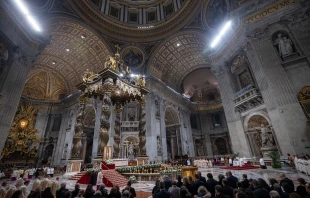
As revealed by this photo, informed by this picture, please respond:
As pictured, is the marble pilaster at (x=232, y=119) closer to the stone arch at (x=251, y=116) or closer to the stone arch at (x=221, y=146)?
the stone arch at (x=251, y=116)

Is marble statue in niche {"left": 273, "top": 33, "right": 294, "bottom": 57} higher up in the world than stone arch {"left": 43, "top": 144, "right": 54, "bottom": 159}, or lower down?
higher up

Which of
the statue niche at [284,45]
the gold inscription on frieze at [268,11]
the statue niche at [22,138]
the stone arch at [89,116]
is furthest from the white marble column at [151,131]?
the statue niche at [22,138]

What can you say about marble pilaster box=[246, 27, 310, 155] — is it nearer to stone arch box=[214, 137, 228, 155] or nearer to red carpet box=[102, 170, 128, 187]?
red carpet box=[102, 170, 128, 187]

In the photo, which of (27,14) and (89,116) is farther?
(89,116)

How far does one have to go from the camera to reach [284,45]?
9.91m

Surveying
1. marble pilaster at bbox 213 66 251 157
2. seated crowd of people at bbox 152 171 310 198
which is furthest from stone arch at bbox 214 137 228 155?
seated crowd of people at bbox 152 171 310 198

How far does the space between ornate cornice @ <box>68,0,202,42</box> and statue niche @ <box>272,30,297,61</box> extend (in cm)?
853

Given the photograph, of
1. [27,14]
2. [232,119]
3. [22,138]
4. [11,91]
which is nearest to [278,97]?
[232,119]

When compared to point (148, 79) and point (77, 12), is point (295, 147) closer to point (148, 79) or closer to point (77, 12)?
point (148, 79)

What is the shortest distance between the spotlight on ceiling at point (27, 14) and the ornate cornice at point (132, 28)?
12.9 feet

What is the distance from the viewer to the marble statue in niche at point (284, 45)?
9719 mm

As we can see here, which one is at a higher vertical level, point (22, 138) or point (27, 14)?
point (27, 14)

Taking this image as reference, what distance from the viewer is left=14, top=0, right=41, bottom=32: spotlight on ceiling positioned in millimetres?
10644

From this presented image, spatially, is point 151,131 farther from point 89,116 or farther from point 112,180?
point 89,116
